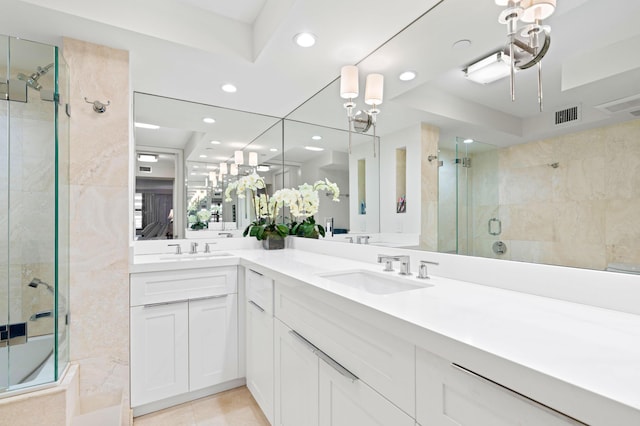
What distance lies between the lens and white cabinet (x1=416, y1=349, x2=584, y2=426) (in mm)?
515

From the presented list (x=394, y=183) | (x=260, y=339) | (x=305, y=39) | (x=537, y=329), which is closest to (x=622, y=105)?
(x=537, y=329)

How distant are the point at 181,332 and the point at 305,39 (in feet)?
6.24

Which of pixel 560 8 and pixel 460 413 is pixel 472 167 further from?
pixel 460 413

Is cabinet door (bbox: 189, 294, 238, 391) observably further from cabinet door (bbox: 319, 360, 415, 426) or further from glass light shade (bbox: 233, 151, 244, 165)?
glass light shade (bbox: 233, 151, 244, 165)

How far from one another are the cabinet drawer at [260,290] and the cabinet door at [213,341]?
0.23 metres

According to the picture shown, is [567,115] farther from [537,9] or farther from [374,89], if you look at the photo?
[374,89]

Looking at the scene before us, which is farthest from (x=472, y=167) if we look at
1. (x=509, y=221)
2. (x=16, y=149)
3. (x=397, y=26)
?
(x=16, y=149)

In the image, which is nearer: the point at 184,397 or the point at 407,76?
the point at 407,76

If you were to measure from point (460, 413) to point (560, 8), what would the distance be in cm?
128

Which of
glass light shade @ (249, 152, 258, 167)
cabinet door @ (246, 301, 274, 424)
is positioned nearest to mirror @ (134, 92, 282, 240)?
glass light shade @ (249, 152, 258, 167)

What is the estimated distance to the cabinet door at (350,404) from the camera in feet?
2.64

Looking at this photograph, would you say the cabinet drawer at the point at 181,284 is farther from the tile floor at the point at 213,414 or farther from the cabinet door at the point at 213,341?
the tile floor at the point at 213,414

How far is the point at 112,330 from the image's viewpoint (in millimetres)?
1771

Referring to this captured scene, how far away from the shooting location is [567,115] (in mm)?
978
